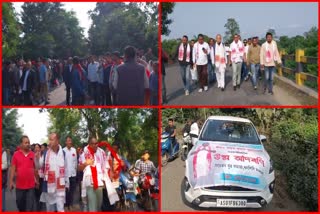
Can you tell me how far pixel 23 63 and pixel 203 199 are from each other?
3.80 meters

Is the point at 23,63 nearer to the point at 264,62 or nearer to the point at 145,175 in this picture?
the point at 145,175

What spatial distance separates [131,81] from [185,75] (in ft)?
4.32

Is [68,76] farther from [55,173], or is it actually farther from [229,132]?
[229,132]

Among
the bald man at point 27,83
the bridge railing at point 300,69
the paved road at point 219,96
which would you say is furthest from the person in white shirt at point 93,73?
the bridge railing at point 300,69

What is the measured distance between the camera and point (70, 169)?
6.41m

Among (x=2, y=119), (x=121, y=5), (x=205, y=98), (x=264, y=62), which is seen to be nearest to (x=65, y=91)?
(x=2, y=119)

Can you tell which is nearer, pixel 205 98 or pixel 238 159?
pixel 238 159

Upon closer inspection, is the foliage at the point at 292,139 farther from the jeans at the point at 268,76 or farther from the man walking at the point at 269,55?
the man walking at the point at 269,55

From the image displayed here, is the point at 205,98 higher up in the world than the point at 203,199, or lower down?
higher up

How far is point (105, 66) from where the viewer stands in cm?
655

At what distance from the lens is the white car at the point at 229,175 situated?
547 centimetres

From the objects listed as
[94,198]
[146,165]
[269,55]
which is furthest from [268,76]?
[94,198]

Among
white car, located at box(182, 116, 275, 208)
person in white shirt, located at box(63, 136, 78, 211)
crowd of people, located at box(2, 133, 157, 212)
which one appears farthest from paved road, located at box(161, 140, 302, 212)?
person in white shirt, located at box(63, 136, 78, 211)

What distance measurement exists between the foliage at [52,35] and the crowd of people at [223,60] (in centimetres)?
190
